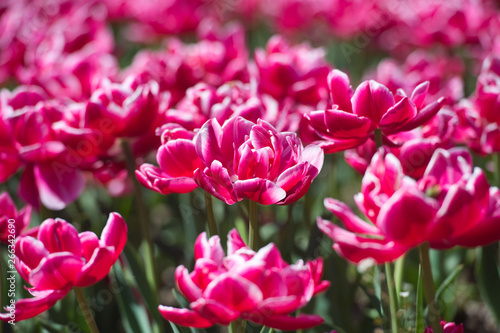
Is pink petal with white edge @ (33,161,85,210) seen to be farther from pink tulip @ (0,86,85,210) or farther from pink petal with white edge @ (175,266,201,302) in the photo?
pink petal with white edge @ (175,266,201,302)

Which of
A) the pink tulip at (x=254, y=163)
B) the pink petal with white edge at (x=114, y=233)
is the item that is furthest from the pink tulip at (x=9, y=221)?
the pink tulip at (x=254, y=163)

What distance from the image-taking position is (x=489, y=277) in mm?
1167

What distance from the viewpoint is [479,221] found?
2.14 feet

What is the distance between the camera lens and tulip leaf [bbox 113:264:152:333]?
1.09 meters

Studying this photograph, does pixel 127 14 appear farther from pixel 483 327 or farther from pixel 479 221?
pixel 479 221

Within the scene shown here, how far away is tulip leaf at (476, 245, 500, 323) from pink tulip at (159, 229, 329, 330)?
62 cm

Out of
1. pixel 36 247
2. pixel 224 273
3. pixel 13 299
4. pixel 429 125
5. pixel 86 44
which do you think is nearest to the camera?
pixel 224 273

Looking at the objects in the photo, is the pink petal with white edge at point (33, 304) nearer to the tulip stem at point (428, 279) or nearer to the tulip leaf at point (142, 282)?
the tulip leaf at point (142, 282)

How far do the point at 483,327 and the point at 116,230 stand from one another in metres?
1.27

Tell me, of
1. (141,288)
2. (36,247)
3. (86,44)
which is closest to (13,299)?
(141,288)

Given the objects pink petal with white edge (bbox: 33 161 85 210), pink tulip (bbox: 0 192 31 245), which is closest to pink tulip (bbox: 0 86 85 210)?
pink petal with white edge (bbox: 33 161 85 210)

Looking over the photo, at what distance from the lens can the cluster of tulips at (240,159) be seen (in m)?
0.65

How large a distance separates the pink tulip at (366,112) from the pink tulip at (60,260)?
32cm

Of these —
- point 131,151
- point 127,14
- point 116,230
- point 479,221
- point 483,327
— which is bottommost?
point 483,327
